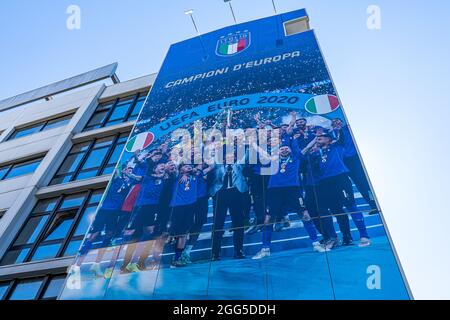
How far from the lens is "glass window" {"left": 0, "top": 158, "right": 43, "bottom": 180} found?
1605 cm

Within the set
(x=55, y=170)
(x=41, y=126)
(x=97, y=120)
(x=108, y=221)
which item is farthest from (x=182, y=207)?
(x=41, y=126)

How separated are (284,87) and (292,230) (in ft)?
20.7

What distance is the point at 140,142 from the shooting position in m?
13.6

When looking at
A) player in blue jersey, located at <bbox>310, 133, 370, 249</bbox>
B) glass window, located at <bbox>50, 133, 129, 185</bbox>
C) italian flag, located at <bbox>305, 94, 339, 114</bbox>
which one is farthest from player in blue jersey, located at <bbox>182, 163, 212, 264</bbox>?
glass window, located at <bbox>50, 133, 129, 185</bbox>

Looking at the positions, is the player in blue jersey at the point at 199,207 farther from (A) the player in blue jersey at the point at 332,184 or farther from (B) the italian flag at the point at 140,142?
(A) the player in blue jersey at the point at 332,184

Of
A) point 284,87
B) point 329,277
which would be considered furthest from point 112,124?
point 329,277

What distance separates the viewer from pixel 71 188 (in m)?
13.9

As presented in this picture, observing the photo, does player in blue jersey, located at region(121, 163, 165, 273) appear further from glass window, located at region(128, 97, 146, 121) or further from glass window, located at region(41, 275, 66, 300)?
glass window, located at region(128, 97, 146, 121)

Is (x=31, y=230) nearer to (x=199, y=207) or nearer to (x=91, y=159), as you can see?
(x=91, y=159)

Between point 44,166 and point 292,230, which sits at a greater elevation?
point 44,166

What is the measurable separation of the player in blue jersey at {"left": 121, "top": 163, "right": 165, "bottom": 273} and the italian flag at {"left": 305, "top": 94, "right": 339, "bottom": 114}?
202 inches

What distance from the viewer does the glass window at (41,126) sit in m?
18.6

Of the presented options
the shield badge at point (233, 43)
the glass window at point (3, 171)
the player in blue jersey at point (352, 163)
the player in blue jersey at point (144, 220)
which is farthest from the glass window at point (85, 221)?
the shield badge at point (233, 43)
